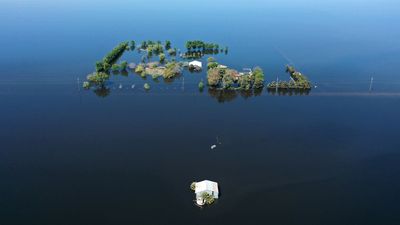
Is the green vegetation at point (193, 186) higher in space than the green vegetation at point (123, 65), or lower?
lower

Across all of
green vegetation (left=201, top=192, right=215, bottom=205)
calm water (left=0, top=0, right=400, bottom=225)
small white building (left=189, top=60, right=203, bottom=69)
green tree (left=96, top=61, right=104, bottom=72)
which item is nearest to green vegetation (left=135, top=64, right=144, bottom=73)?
calm water (left=0, top=0, right=400, bottom=225)

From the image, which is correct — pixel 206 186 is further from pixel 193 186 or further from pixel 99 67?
pixel 99 67

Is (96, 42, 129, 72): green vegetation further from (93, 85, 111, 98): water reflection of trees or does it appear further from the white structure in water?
the white structure in water

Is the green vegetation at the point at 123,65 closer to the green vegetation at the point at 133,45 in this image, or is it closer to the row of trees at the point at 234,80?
the green vegetation at the point at 133,45

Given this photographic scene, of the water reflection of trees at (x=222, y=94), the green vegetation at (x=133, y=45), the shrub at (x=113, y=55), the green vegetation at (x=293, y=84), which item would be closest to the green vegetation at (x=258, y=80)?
the green vegetation at (x=293, y=84)

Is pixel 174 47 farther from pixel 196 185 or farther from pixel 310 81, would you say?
pixel 196 185

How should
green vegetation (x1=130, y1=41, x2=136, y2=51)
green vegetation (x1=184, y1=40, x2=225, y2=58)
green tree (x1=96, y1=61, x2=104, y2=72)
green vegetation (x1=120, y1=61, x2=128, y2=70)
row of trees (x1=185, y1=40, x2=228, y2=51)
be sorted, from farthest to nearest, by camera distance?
green vegetation (x1=130, y1=41, x2=136, y2=51) < row of trees (x1=185, y1=40, x2=228, y2=51) < green vegetation (x1=184, y1=40, x2=225, y2=58) < green vegetation (x1=120, y1=61, x2=128, y2=70) < green tree (x1=96, y1=61, x2=104, y2=72)

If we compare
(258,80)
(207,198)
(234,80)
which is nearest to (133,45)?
(234,80)

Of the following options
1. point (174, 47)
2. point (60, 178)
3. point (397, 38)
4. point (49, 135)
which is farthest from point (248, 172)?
point (397, 38)

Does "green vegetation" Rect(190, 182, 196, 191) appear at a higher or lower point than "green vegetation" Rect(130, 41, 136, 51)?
lower
